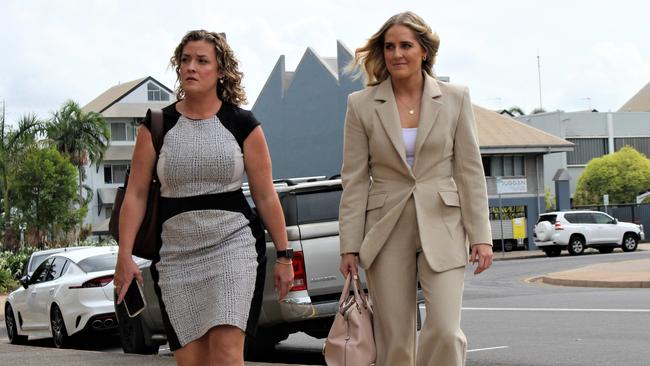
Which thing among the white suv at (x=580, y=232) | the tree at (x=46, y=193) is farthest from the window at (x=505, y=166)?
the tree at (x=46, y=193)

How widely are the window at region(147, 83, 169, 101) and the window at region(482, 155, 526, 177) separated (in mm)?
38786

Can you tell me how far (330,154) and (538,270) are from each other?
30255 mm

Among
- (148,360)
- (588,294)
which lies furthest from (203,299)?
(588,294)

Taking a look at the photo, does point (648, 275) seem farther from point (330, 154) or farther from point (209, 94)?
point (330, 154)

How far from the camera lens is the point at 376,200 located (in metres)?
5.14

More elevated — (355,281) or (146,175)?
(146,175)

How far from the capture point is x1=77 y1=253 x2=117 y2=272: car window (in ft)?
50.9

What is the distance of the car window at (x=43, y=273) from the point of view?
16.6 meters

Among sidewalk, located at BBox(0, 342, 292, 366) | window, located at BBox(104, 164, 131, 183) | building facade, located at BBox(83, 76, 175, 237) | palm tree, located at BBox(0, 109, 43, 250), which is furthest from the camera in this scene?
window, located at BBox(104, 164, 131, 183)

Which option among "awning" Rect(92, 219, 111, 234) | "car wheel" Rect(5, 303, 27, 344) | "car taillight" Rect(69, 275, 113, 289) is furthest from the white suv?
"awning" Rect(92, 219, 111, 234)

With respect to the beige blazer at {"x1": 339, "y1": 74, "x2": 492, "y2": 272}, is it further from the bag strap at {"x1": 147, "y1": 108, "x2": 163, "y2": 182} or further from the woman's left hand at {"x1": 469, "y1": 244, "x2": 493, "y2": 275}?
the bag strap at {"x1": 147, "y1": 108, "x2": 163, "y2": 182}

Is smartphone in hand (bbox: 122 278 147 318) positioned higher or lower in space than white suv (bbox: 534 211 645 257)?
higher

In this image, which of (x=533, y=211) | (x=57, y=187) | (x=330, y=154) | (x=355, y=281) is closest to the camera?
(x=355, y=281)

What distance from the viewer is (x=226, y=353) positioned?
185 inches
